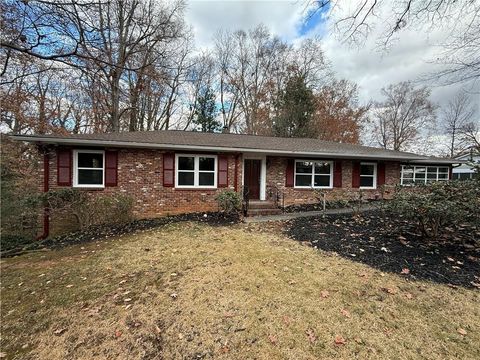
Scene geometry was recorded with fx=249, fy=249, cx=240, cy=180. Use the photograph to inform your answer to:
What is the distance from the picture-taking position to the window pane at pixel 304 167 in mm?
11719

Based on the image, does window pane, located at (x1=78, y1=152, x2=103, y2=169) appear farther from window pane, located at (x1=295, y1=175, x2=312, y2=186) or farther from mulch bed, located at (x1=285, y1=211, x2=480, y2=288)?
window pane, located at (x1=295, y1=175, x2=312, y2=186)

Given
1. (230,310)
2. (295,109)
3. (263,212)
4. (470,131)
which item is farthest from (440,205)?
(470,131)

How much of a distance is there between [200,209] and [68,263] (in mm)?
5199

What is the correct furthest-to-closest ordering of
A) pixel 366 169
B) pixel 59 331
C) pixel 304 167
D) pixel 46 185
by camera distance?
pixel 366 169 → pixel 304 167 → pixel 46 185 → pixel 59 331

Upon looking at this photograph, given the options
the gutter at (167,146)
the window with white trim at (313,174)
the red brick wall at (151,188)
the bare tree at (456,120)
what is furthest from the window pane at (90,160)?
the bare tree at (456,120)

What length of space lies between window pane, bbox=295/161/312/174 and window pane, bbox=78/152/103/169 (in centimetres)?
823

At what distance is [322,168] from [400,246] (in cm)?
680

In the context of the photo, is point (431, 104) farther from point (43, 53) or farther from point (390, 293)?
point (43, 53)

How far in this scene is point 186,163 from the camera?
9.94 metres

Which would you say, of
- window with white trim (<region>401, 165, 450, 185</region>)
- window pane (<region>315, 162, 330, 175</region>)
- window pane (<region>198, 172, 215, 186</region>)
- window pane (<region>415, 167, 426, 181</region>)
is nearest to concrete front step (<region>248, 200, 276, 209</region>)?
window pane (<region>198, 172, 215, 186</region>)

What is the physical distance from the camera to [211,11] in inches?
405

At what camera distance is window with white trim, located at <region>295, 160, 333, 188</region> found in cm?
1175

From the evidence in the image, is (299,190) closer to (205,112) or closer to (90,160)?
(90,160)

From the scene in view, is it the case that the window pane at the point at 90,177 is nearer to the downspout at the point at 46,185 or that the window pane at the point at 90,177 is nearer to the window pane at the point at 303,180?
the downspout at the point at 46,185
